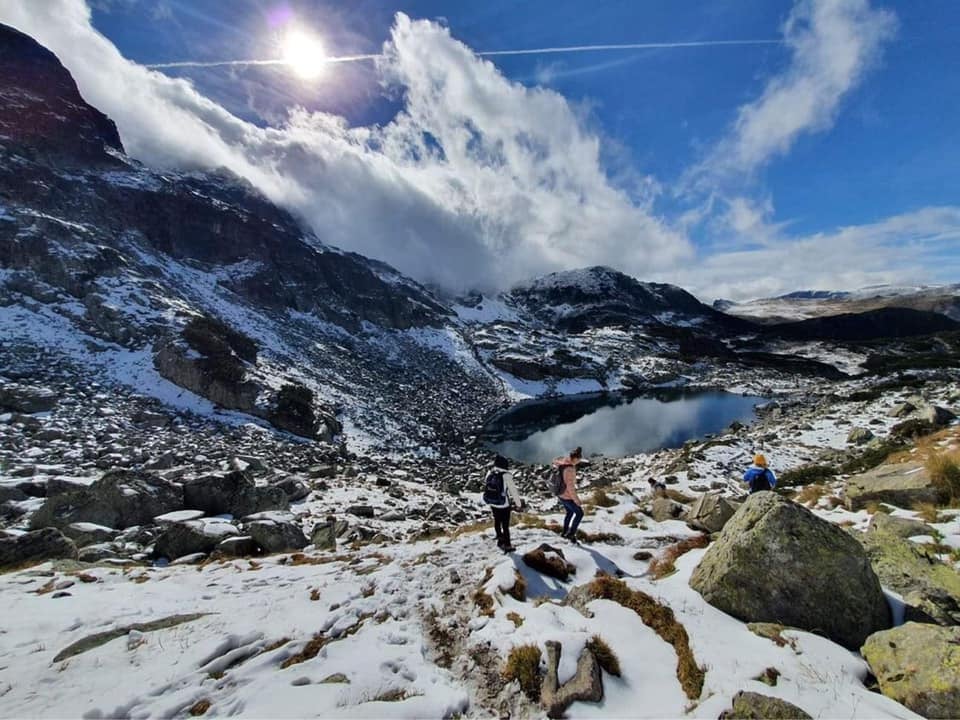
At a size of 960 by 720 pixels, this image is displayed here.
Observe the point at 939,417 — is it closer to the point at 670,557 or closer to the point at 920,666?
the point at 670,557

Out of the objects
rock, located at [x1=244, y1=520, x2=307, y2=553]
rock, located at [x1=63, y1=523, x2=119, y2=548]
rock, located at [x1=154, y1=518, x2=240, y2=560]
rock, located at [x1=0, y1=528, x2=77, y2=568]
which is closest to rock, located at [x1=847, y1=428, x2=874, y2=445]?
rock, located at [x1=244, y1=520, x2=307, y2=553]

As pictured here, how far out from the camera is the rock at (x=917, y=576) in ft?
20.0

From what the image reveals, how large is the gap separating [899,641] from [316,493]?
21.5 m

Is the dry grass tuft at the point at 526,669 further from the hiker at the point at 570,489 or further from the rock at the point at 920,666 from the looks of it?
the hiker at the point at 570,489

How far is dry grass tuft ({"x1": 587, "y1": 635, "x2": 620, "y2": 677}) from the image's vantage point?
541cm

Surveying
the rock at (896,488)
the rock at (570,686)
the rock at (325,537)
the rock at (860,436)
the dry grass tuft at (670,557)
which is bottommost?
the rock at (570,686)

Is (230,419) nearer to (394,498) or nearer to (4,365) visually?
(4,365)

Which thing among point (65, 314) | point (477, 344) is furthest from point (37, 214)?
point (477, 344)

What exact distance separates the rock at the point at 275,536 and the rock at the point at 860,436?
34.0 meters

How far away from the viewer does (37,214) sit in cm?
4209

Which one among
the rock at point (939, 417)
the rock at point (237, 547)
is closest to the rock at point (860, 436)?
the rock at point (939, 417)

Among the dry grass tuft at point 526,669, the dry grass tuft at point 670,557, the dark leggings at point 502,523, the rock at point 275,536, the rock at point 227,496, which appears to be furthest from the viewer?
the rock at point 227,496

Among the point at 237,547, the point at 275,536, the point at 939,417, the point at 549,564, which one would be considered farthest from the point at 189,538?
the point at 939,417

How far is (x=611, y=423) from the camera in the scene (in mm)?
63344
